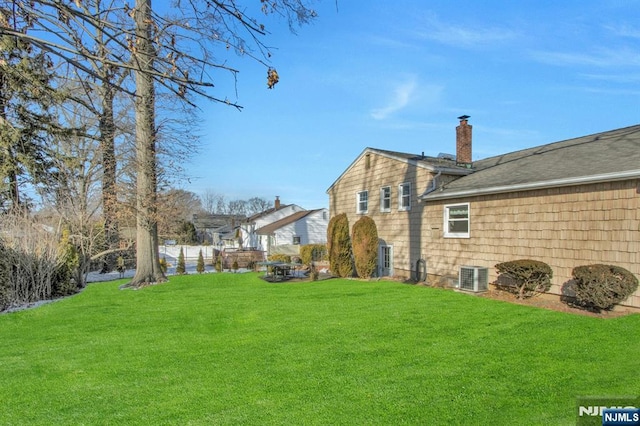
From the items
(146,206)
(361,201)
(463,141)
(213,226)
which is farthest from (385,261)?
(213,226)

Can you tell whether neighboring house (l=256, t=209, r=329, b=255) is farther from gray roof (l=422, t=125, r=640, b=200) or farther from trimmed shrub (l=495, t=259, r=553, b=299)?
trimmed shrub (l=495, t=259, r=553, b=299)

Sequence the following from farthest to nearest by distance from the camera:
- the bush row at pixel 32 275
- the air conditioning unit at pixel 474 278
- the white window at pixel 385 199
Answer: the white window at pixel 385 199 → the air conditioning unit at pixel 474 278 → the bush row at pixel 32 275

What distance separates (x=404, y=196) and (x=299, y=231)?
22.6 meters

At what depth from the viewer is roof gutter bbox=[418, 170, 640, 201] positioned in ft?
28.6

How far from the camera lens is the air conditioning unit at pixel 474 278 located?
39.1 ft

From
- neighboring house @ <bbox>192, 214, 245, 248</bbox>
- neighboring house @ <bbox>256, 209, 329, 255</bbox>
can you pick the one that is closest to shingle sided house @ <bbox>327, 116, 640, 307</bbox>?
neighboring house @ <bbox>256, 209, 329, 255</bbox>

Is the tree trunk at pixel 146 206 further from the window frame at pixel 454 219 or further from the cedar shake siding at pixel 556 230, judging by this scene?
the cedar shake siding at pixel 556 230

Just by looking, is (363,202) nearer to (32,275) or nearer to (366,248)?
(366,248)

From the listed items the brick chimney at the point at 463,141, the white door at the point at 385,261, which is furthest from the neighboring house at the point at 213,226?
the brick chimney at the point at 463,141

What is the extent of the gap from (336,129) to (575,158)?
762 centimetres

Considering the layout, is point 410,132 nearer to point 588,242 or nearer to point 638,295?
point 588,242

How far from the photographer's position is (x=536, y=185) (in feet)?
35.2

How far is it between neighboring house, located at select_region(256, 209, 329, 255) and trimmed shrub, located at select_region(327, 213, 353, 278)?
747 inches

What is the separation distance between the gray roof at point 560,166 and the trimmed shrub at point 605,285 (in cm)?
212
